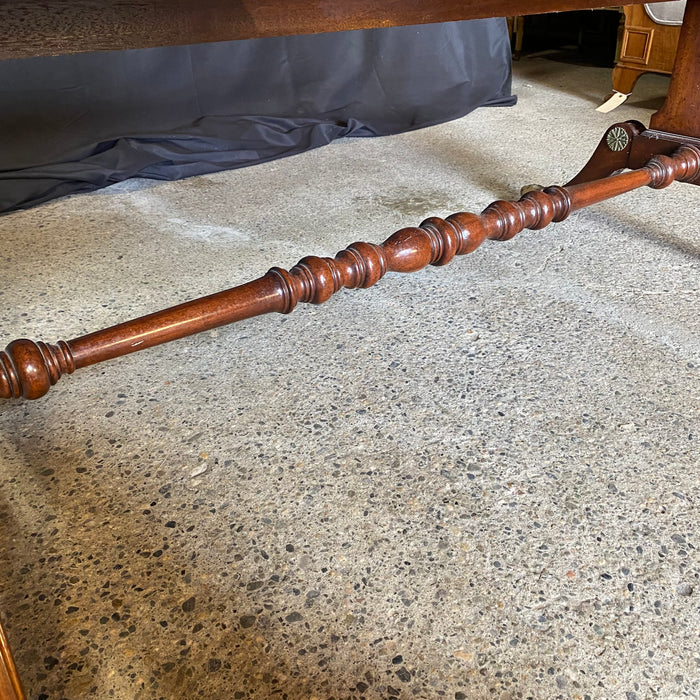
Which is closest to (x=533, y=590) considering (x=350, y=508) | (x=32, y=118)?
(x=350, y=508)

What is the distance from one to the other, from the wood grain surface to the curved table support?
40cm

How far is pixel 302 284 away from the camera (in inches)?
48.8

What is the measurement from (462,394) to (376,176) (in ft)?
4.80

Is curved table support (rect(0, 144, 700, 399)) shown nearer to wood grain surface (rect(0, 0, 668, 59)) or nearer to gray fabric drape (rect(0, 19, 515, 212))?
wood grain surface (rect(0, 0, 668, 59))

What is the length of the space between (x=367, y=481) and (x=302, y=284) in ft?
1.16

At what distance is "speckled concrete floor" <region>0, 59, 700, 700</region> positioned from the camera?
91 centimetres

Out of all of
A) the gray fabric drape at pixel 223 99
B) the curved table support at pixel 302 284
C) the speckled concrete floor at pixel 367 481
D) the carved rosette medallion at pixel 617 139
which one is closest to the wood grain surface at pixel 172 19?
the curved table support at pixel 302 284

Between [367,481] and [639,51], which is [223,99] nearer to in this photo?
[639,51]

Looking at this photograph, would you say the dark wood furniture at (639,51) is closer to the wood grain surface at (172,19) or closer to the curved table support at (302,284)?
the curved table support at (302,284)

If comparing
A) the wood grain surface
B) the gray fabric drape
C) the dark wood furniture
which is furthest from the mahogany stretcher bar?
the dark wood furniture

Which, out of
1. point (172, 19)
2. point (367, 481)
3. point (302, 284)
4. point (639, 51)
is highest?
point (172, 19)

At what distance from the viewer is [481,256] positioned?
200cm

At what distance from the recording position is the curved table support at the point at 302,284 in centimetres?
104

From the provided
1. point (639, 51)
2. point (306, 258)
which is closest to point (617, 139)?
point (306, 258)
